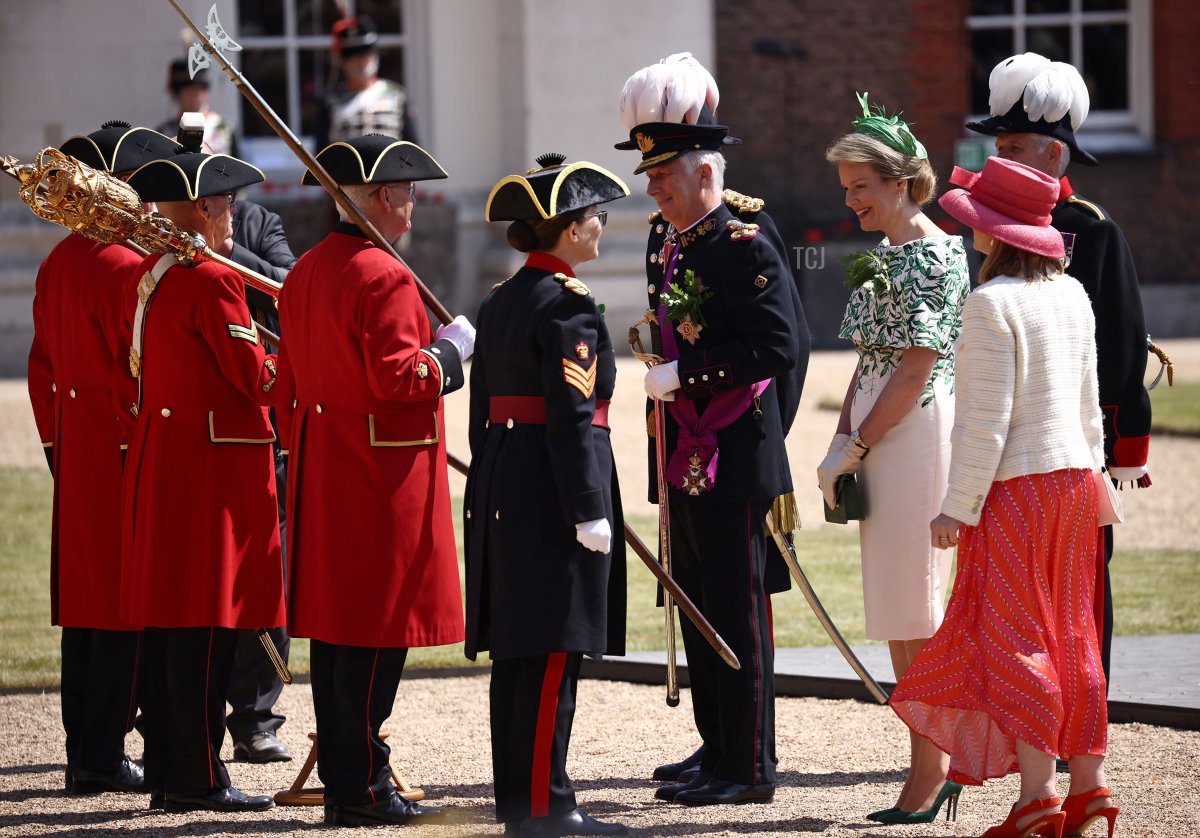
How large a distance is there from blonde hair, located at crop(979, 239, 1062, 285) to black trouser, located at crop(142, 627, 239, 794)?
2352 mm

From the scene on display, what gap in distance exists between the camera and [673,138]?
5262 mm

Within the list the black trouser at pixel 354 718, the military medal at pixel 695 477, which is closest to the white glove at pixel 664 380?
the military medal at pixel 695 477

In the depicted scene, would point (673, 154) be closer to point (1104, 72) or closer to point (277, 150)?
point (277, 150)

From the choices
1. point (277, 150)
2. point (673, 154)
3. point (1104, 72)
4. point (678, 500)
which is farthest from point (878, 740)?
point (1104, 72)

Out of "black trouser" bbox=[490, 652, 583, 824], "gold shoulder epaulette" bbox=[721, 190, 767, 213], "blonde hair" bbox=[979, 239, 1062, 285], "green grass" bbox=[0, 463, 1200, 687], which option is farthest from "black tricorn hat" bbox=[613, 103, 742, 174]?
"green grass" bbox=[0, 463, 1200, 687]

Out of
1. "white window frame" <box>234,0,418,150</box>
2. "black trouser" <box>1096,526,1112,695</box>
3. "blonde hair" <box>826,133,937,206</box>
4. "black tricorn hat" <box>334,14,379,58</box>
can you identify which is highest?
"white window frame" <box>234,0,418,150</box>

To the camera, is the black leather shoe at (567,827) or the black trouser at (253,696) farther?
the black trouser at (253,696)

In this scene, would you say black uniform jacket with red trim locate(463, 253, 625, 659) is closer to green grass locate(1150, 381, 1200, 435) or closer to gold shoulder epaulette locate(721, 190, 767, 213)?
gold shoulder epaulette locate(721, 190, 767, 213)

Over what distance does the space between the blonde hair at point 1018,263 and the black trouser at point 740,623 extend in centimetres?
95

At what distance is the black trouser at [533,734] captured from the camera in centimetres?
479

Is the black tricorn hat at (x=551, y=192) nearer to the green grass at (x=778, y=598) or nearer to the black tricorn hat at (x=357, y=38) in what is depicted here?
the green grass at (x=778, y=598)

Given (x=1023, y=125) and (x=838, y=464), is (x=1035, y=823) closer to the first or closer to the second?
(x=838, y=464)

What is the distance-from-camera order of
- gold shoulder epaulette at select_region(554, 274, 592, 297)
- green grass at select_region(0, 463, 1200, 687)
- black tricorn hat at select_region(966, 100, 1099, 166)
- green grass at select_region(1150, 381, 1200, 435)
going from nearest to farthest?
1. gold shoulder epaulette at select_region(554, 274, 592, 297)
2. black tricorn hat at select_region(966, 100, 1099, 166)
3. green grass at select_region(0, 463, 1200, 687)
4. green grass at select_region(1150, 381, 1200, 435)

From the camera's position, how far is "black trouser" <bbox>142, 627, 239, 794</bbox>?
5281 millimetres
